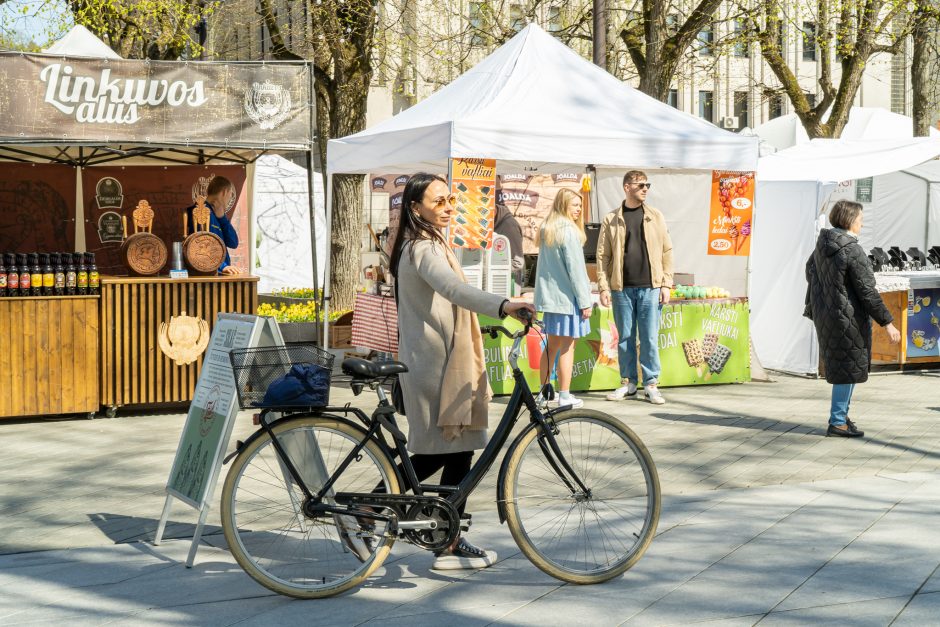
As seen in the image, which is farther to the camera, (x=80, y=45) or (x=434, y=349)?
(x=80, y=45)

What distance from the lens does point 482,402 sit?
15.8ft

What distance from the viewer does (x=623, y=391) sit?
10.1 metres

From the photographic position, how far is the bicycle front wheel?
456 cm

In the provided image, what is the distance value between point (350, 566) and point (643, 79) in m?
11.7

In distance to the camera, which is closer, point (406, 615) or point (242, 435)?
point (406, 615)

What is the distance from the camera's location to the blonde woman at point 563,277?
29.6 ft

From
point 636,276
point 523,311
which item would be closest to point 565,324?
point 636,276

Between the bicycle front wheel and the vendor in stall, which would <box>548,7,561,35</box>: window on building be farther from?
the bicycle front wheel

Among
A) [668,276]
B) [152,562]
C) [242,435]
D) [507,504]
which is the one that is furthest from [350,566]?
[668,276]

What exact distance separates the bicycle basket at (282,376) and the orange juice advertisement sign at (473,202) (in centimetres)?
485

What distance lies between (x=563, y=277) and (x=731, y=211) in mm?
2531

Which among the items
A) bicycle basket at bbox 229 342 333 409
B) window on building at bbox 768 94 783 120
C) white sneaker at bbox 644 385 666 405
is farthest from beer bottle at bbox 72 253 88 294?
window on building at bbox 768 94 783 120

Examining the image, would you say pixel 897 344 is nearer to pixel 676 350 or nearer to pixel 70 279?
pixel 676 350

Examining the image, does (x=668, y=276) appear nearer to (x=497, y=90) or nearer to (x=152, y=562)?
(x=497, y=90)
